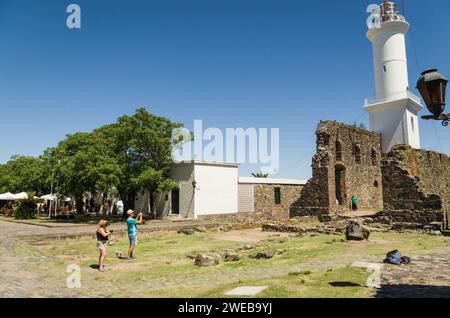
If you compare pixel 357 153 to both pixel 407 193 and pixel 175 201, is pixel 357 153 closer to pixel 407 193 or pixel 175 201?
pixel 407 193

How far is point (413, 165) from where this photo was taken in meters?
19.8

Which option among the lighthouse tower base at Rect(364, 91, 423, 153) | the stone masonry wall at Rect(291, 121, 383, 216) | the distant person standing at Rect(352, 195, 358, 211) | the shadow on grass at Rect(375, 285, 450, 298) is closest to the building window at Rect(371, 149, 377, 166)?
the stone masonry wall at Rect(291, 121, 383, 216)

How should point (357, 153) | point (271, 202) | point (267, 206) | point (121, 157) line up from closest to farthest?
point (121, 157), point (357, 153), point (267, 206), point (271, 202)

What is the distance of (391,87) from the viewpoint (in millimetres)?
30141

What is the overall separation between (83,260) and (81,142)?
17618mm

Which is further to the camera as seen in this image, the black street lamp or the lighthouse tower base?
the lighthouse tower base

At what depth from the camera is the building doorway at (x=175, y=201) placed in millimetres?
24984

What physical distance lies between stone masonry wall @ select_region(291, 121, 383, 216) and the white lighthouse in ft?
10.0

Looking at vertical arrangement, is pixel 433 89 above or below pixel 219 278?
above

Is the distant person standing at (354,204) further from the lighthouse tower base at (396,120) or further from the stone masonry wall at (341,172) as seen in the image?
the lighthouse tower base at (396,120)

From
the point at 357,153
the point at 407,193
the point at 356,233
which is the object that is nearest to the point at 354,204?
the point at 357,153

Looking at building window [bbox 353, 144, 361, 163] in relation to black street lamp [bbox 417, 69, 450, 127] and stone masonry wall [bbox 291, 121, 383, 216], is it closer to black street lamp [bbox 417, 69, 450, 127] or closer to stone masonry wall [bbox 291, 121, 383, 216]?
stone masonry wall [bbox 291, 121, 383, 216]

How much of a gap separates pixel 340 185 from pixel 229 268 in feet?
56.4

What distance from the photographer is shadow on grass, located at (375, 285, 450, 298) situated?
18.9 ft
